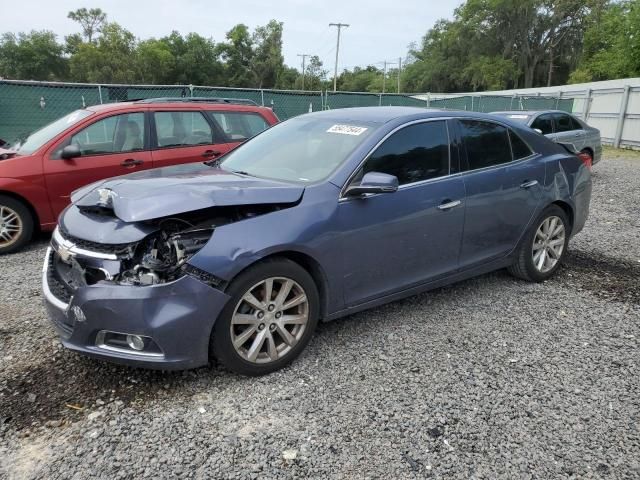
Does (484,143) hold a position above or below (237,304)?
above

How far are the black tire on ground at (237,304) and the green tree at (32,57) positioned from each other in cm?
8826

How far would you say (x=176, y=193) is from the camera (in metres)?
2.88

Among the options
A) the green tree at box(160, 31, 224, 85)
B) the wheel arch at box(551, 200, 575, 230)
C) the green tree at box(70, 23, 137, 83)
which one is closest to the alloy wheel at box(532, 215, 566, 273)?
the wheel arch at box(551, 200, 575, 230)

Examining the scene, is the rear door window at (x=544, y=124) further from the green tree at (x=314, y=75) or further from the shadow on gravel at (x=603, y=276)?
the green tree at (x=314, y=75)

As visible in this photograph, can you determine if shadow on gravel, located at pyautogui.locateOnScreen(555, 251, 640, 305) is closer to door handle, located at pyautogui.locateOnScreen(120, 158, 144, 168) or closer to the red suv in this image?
the red suv

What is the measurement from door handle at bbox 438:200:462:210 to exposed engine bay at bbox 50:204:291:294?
1.44 meters

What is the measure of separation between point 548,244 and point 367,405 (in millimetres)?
2846

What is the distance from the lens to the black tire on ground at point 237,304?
9.17ft

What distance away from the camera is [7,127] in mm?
10391

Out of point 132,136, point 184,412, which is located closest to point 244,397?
point 184,412

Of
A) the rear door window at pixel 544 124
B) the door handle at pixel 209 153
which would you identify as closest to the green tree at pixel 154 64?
the rear door window at pixel 544 124

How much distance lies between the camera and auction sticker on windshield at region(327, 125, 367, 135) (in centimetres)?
362

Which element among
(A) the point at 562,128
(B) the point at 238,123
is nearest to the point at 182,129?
(B) the point at 238,123

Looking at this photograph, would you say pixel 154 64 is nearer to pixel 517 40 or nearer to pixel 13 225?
pixel 517 40
